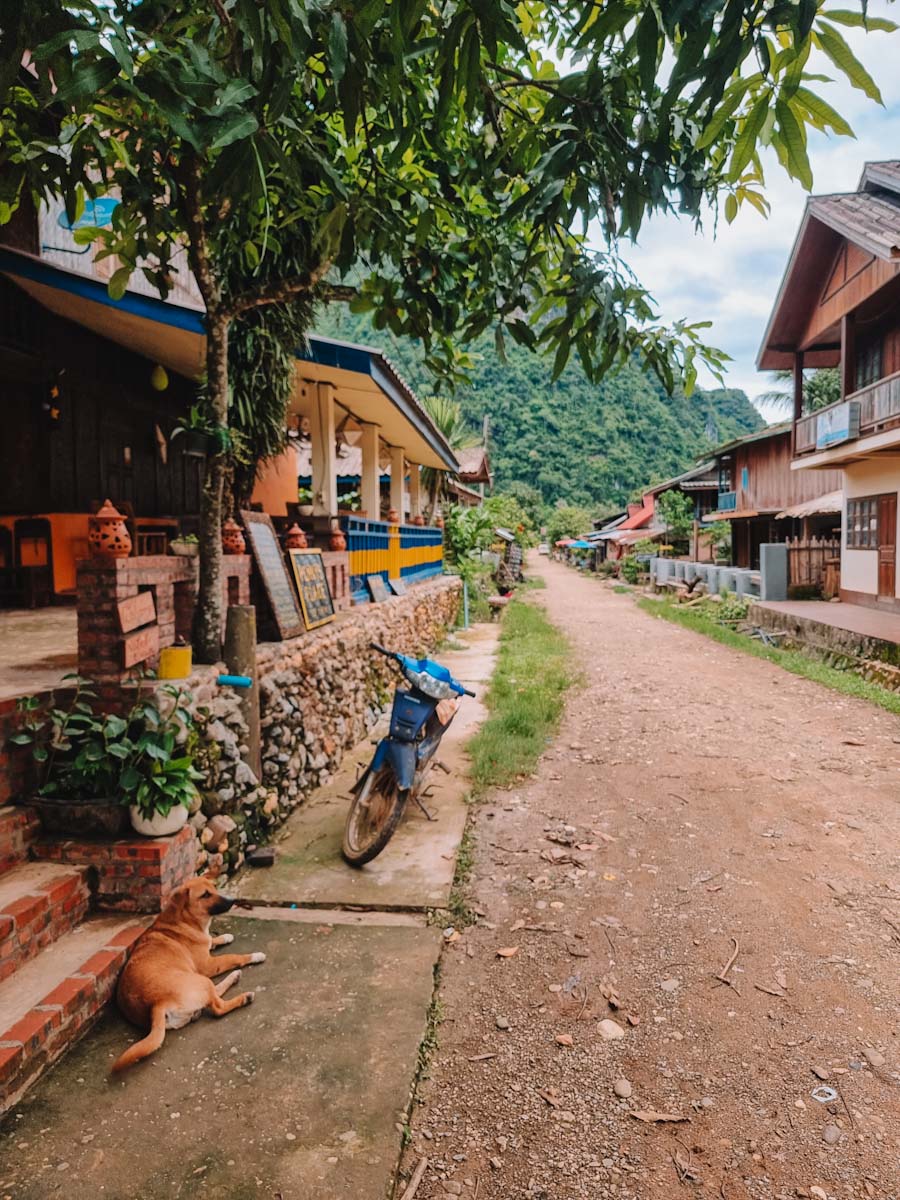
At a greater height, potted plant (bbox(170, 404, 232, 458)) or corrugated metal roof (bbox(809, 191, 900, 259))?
corrugated metal roof (bbox(809, 191, 900, 259))

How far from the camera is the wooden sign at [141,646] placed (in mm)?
3434

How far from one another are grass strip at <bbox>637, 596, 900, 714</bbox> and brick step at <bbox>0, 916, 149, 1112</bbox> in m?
8.07

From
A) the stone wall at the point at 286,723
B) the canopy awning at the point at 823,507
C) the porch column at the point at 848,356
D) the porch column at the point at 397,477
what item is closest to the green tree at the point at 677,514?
the canopy awning at the point at 823,507

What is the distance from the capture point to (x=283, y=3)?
1.54 meters

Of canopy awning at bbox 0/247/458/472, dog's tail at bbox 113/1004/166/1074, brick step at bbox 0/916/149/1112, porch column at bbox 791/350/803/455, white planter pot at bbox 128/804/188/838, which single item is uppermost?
porch column at bbox 791/350/803/455

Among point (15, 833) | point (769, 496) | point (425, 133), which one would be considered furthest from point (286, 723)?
point (769, 496)

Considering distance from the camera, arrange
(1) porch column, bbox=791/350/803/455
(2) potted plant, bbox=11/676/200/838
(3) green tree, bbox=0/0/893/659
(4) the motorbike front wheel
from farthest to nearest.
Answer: (1) porch column, bbox=791/350/803/455 < (4) the motorbike front wheel < (2) potted plant, bbox=11/676/200/838 < (3) green tree, bbox=0/0/893/659

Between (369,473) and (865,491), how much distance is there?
10.8 m

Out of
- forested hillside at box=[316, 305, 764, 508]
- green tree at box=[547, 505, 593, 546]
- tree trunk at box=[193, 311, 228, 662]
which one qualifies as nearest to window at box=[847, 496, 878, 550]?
tree trunk at box=[193, 311, 228, 662]

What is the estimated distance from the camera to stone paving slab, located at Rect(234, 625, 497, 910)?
3.76 metres

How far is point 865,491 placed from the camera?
15.0 meters

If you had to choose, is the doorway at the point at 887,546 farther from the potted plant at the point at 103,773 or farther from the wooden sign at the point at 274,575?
the potted plant at the point at 103,773

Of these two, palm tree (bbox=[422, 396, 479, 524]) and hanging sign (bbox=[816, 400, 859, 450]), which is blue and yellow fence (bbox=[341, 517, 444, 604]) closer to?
palm tree (bbox=[422, 396, 479, 524])

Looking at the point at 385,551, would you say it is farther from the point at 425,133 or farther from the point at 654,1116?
the point at 654,1116
